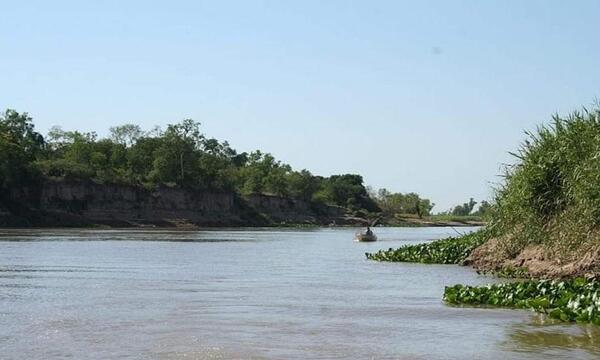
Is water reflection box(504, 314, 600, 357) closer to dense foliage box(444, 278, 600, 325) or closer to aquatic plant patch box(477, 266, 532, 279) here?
dense foliage box(444, 278, 600, 325)

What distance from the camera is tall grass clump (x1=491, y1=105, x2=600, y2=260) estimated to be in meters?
22.1

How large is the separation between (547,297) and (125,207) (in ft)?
316

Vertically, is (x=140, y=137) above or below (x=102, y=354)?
above

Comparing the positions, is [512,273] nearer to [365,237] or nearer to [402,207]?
[365,237]

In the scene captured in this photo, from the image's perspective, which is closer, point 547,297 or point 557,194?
point 547,297

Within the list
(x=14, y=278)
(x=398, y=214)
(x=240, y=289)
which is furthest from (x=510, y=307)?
(x=398, y=214)

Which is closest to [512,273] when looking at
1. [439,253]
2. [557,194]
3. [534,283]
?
[557,194]

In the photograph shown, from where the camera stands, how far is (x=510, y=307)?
18672 mm

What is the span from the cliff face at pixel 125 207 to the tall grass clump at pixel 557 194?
76888mm

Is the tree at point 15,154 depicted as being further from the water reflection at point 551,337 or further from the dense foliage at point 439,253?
the water reflection at point 551,337

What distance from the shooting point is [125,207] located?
110 m

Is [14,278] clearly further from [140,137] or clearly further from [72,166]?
[140,137]

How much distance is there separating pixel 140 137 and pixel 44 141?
14.5 metres

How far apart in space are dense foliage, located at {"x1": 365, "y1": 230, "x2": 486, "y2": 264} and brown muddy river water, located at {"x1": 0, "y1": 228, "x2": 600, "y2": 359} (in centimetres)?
218
